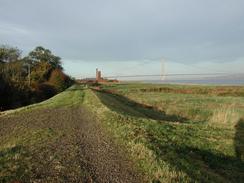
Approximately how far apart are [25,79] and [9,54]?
727 cm

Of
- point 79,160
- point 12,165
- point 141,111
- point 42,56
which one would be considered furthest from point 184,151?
point 42,56

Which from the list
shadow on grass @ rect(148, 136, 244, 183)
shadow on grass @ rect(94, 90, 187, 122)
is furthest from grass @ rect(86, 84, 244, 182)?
shadow on grass @ rect(94, 90, 187, 122)

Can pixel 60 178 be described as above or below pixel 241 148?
above

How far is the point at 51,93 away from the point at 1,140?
53483mm

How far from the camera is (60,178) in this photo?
6.13 m

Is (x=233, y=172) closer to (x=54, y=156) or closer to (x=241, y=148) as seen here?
(x=241, y=148)

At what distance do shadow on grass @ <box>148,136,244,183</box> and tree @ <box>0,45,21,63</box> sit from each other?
191ft

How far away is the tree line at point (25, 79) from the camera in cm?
4069

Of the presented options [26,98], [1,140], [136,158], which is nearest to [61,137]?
[1,140]

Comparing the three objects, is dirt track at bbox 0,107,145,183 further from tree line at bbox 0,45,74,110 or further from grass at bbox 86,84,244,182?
tree line at bbox 0,45,74,110

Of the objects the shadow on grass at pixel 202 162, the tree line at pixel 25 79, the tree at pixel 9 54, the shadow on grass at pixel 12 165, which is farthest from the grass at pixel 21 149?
the tree at pixel 9 54

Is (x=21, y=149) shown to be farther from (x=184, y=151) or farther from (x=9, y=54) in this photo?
(x=9, y=54)

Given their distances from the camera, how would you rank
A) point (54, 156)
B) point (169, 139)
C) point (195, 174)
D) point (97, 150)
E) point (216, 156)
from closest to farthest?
point (195, 174) < point (54, 156) < point (97, 150) < point (216, 156) < point (169, 139)

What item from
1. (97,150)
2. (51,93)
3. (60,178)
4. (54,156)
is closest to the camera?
(60,178)
